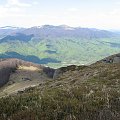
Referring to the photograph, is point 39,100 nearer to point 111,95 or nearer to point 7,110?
point 7,110

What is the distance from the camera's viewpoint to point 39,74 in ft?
563

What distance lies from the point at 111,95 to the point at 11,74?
15573 centimetres

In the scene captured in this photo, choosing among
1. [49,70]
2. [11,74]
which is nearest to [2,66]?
[11,74]

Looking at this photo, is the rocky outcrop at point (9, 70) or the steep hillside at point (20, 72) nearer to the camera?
the steep hillside at point (20, 72)

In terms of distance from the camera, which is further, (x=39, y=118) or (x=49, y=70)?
(x=49, y=70)

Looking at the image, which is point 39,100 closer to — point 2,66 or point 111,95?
point 111,95

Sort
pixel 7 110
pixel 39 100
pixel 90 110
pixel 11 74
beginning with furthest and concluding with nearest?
pixel 11 74 < pixel 39 100 < pixel 7 110 < pixel 90 110

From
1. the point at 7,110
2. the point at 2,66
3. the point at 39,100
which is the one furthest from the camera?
the point at 2,66

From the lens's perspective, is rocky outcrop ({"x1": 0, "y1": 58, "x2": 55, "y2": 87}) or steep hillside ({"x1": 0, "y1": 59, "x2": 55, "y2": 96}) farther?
rocky outcrop ({"x1": 0, "y1": 58, "x2": 55, "y2": 87})

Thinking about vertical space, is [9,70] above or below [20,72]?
above

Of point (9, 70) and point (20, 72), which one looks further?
point (9, 70)

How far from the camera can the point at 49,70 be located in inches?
6781

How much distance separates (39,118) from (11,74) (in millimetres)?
158812

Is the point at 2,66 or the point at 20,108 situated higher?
the point at 20,108
